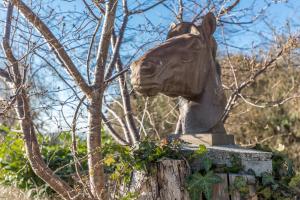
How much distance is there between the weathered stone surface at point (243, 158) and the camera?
233cm

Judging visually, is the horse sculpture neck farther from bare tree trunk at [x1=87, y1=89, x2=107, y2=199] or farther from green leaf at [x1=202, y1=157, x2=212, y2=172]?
bare tree trunk at [x1=87, y1=89, x2=107, y2=199]

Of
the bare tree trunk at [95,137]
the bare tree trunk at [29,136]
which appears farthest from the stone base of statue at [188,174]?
the bare tree trunk at [29,136]

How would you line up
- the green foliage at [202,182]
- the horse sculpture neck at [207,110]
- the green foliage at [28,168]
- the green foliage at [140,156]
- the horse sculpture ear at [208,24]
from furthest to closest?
the green foliage at [28,168] < the horse sculpture ear at [208,24] < the horse sculpture neck at [207,110] < the green foliage at [140,156] < the green foliage at [202,182]

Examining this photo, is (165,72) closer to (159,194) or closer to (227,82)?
(159,194)

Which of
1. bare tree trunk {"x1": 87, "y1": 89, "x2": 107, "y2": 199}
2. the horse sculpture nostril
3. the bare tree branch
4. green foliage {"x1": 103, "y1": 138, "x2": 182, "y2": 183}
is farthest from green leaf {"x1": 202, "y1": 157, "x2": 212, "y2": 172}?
the bare tree branch

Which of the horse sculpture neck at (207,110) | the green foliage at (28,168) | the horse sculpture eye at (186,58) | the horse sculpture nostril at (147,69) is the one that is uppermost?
the horse sculpture eye at (186,58)

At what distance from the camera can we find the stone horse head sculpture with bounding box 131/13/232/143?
2.32 metres

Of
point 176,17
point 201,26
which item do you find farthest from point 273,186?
point 176,17

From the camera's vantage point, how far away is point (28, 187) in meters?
4.87

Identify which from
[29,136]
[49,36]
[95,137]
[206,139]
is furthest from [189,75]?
[29,136]

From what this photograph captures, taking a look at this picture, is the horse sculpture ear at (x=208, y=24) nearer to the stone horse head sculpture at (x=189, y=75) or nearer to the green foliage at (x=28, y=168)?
the stone horse head sculpture at (x=189, y=75)

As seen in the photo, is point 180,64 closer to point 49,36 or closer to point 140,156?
point 140,156

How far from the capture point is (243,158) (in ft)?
7.71

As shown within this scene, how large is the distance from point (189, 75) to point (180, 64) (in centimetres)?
11
